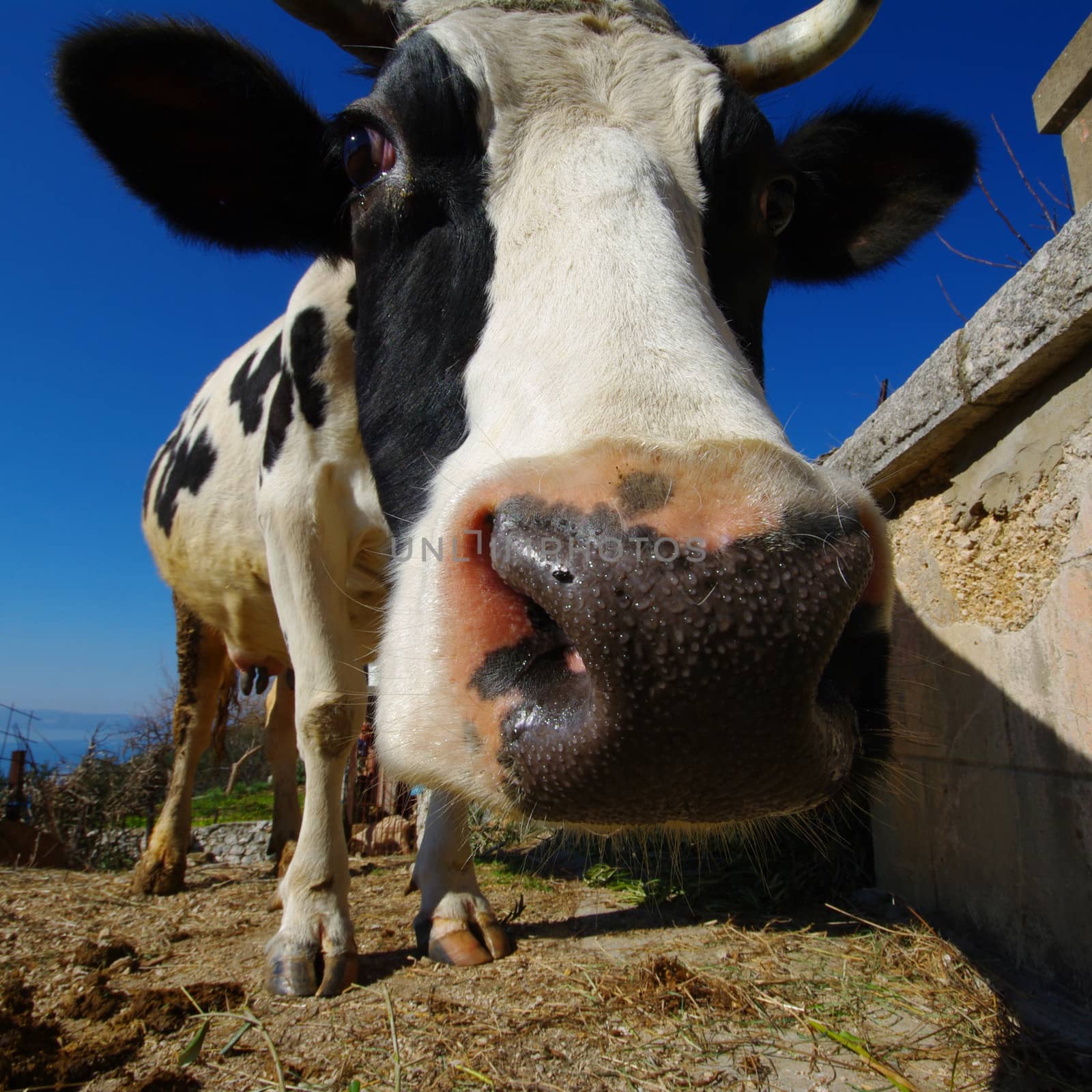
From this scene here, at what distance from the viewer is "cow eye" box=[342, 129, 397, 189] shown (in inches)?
75.7

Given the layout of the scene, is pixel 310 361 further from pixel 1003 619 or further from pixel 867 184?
pixel 1003 619

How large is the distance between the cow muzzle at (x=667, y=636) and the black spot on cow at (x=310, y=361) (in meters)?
2.06

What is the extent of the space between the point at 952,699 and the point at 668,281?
2037 mm

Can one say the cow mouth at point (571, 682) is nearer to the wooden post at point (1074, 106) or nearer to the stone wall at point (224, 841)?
the wooden post at point (1074, 106)

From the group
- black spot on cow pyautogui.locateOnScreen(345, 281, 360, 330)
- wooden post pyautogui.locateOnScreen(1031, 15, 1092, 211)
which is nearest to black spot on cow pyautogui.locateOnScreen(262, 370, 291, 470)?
black spot on cow pyautogui.locateOnScreen(345, 281, 360, 330)

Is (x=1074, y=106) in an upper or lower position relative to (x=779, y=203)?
upper

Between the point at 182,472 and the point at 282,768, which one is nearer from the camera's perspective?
the point at 182,472

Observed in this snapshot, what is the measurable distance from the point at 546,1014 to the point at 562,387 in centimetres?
165

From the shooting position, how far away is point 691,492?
1.00m

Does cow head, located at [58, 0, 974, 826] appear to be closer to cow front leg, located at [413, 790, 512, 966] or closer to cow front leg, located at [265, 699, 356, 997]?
cow front leg, located at [265, 699, 356, 997]

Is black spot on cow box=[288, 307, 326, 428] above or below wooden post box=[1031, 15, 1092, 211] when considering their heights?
below

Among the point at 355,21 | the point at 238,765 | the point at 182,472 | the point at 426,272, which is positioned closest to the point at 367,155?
the point at 426,272

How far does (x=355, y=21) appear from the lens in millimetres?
2457

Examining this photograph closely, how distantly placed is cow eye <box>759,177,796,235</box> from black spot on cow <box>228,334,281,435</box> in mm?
2270
